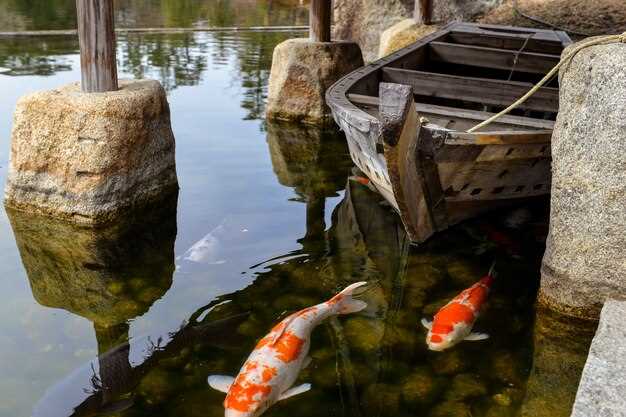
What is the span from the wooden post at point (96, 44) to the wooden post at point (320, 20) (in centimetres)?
397

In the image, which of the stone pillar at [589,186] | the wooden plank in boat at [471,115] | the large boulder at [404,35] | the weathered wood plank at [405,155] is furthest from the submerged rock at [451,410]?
the large boulder at [404,35]

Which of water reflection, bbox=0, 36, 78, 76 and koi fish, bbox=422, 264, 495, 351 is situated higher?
water reflection, bbox=0, 36, 78, 76

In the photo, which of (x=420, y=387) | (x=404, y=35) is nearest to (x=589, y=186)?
(x=420, y=387)

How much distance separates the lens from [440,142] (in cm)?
442

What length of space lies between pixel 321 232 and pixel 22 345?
2574 millimetres

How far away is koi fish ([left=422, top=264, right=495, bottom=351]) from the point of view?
12.4 ft

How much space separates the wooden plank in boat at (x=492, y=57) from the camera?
746cm

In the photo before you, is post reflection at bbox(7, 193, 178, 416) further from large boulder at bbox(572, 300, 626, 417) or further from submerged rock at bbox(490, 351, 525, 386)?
large boulder at bbox(572, 300, 626, 417)

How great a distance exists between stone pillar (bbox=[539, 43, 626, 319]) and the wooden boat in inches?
26.4

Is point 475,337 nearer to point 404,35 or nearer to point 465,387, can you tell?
point 465,387

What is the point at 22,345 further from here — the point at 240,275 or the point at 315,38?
the point at 315,38

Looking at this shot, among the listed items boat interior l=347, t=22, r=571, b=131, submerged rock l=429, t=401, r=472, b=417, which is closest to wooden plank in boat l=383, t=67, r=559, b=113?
boat interior l=347, t=22, r=571, b=131

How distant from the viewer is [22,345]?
3807 mm

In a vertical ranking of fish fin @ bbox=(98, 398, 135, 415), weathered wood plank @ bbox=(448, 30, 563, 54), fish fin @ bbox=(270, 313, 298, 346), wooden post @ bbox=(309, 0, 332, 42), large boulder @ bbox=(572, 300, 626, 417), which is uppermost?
wooden post @ bbox=(309, 0, 332, 42)
